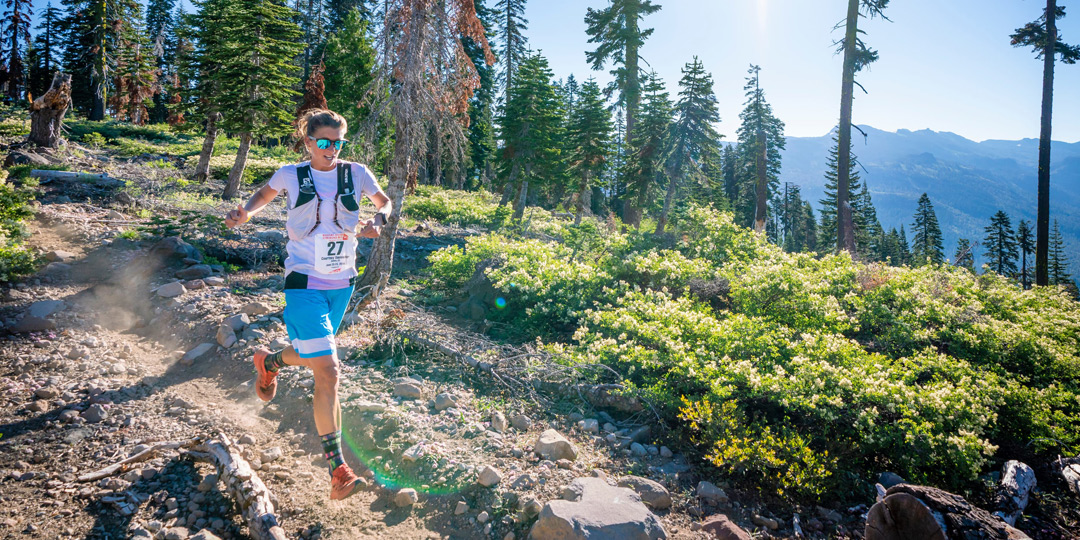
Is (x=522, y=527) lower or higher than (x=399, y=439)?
lower

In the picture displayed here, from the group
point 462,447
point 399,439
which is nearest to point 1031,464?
point 462,447

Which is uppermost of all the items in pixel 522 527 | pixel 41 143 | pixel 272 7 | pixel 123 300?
pixel 272 7

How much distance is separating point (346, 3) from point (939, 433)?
1750 inches

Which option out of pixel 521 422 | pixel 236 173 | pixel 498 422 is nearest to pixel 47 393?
pixel 498 422

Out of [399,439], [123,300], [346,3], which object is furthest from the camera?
[346,3]

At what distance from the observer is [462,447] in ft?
13.2

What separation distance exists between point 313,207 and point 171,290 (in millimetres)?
5344

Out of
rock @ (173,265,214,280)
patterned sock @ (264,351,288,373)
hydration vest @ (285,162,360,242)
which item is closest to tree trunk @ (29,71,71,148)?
rock @ (173,265,214,280)

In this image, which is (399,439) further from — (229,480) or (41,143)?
(41,143)

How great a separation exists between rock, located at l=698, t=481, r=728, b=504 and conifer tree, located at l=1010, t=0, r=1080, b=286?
67.1 ft

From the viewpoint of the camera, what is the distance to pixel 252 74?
13953mm

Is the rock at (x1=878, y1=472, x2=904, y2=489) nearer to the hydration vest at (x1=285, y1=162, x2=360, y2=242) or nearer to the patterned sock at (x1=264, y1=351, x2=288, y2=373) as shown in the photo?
the hydration vest at (x1=285, y1=162, x2=360, y2=242)

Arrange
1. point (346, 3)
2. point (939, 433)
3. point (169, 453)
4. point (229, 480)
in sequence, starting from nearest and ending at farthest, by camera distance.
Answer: point (229, 480), point (169, 453), point (939, 433), point (346, 3)

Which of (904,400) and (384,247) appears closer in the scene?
(904,400)
